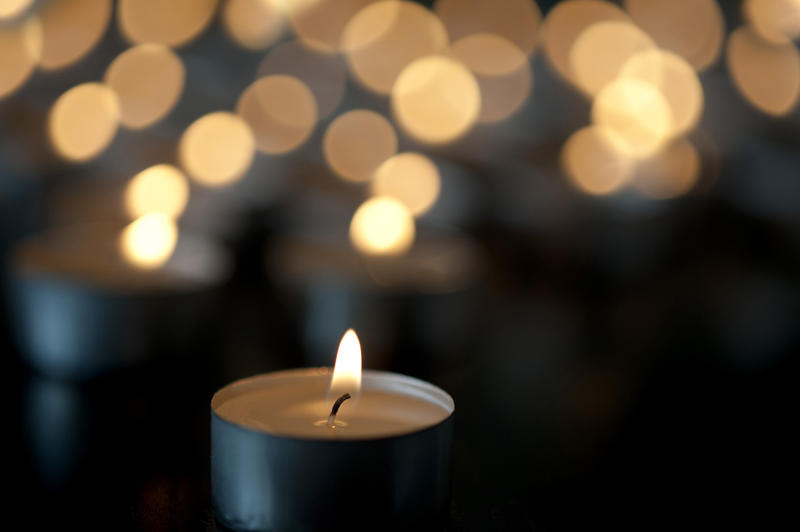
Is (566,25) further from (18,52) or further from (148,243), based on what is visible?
(148,243)

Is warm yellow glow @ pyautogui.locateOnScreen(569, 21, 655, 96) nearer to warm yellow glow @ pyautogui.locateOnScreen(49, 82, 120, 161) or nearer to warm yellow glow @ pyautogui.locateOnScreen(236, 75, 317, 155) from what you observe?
warm yellow glow @ pyautogui.locateOnScreen(236, 75, 317, 155)

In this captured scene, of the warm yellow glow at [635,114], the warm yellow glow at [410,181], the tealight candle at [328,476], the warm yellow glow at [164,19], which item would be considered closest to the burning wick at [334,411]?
the tealight candle at [328,476]

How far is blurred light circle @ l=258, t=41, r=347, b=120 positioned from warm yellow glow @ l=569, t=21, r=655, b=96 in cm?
50

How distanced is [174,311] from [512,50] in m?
1.32

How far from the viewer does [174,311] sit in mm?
633

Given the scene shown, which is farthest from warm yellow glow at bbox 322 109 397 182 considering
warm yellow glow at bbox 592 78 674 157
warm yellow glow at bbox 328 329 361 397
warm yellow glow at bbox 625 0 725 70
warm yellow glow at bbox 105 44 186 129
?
warm yellow glow at bbox 328 329 361 397

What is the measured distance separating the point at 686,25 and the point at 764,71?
239 mm

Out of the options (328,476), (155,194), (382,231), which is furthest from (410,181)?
(328,476)

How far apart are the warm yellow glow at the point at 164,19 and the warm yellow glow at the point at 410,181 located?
1.58 ft

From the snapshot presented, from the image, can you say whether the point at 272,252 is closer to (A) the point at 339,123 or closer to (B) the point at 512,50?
(A) the point at 339,123

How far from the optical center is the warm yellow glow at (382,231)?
84 centimetres

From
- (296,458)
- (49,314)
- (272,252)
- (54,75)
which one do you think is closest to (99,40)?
(54,75)

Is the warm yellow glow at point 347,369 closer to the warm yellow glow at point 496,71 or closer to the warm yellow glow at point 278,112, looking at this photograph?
the warm yellow glow at point 278,112

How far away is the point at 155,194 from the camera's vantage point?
119cm
